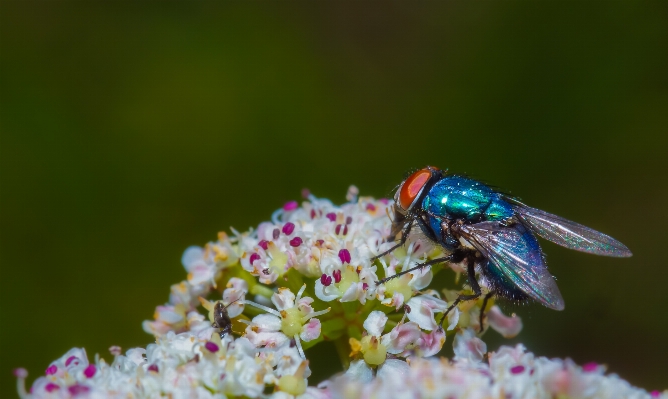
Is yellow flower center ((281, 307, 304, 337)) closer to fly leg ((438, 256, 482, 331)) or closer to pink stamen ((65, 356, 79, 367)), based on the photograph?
fly leg ((438, 256, 482, 331))

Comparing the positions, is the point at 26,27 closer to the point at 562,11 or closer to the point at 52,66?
the point at 52,66

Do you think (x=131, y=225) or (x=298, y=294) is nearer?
(x=298, y=294)

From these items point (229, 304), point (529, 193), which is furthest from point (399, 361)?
point (529, 193)

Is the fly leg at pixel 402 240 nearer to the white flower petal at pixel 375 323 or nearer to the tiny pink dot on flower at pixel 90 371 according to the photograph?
the white flower petal at pixel 375 323

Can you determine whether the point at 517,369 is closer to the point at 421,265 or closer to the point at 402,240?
the point at 421,265

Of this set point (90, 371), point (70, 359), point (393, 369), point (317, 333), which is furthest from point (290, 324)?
point (70, 359)

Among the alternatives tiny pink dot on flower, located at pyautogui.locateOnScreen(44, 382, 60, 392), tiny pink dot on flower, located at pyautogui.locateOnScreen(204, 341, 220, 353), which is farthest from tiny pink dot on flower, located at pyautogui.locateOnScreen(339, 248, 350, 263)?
tiny pink dot on flower, located at pyautogui.locateOnScreen(44, 382, 60, 392)

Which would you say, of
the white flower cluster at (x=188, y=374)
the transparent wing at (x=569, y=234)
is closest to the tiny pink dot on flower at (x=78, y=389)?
the white flower cluster at (x=188, y=374)
